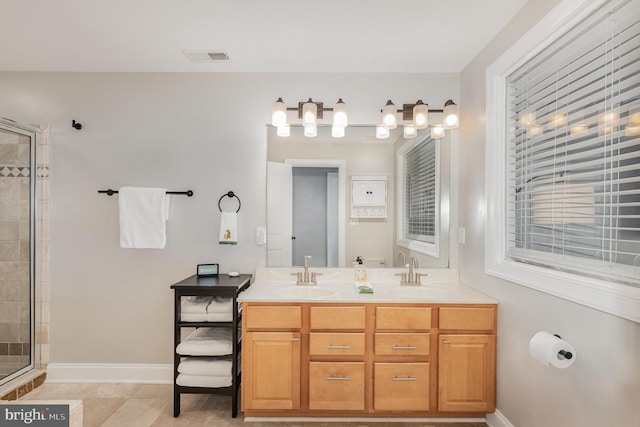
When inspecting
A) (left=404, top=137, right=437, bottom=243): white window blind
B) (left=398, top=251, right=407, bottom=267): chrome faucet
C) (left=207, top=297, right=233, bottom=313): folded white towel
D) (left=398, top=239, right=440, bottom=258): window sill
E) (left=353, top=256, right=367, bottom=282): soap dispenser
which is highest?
(left=404, top=137, right=437, bottom=243): white window blind

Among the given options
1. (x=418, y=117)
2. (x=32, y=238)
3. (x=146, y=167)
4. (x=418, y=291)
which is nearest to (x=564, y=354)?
(x=418, y=291)

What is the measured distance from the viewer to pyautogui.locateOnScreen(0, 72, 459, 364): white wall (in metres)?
2.78

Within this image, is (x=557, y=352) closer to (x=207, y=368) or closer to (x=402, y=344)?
(x=402, y=344)

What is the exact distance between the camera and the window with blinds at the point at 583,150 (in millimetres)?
1348

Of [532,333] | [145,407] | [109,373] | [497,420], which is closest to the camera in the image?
[532,333]

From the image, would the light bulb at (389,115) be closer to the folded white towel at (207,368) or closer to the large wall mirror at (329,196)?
the large wall mirror at (329,196)

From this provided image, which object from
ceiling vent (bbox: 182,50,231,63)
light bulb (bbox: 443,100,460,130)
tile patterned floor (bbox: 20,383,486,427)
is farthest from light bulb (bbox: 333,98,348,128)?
tile patterned floor (bbox: 20,383,486,427)

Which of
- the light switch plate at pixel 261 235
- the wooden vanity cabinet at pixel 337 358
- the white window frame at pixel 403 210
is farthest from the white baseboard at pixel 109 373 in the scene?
the white window frame at pixel 403 210

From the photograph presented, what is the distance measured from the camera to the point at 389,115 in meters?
2.56

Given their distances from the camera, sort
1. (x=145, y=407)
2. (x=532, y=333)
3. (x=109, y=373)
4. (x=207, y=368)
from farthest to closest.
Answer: (x=109, y=373) < (x=145, y=407) < (x=207, y=368) < (x=532, y=333)

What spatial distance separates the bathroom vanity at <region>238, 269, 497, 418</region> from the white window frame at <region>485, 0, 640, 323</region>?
13.2 inches

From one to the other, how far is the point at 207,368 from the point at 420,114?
7.39ft

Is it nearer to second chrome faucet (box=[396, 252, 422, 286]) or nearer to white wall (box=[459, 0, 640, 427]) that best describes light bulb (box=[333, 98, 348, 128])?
white wall (box=[459, 0, 640, 427])

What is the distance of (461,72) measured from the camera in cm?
273
